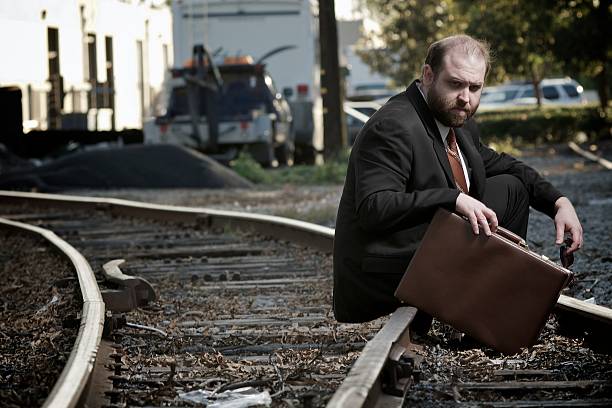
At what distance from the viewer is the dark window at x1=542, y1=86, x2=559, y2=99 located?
53.8 meters

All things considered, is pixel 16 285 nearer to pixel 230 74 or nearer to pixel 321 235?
pixel 321 235

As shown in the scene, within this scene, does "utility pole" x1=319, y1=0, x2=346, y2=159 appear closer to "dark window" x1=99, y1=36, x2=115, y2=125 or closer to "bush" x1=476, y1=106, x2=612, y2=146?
"dark window" x1=99, y1=36, x2=115, y2=125

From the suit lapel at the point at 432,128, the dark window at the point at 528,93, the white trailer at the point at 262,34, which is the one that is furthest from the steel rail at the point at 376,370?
the dark window at the point at 528,93

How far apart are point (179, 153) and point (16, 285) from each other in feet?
37.9

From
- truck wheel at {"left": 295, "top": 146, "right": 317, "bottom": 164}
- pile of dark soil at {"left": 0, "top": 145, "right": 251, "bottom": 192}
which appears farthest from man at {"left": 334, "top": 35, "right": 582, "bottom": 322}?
truck wheel at {"left": 295, "top": 146, "right": 317, "bottom": 164}

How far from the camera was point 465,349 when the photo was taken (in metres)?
5.20

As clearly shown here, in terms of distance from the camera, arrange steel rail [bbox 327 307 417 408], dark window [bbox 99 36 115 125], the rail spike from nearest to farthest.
Answer: steel rail [bbox 327 307 417 408]
the rail spike
dark window [bbox 99 36 115 125]

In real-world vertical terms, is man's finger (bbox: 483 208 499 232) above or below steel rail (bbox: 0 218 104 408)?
above

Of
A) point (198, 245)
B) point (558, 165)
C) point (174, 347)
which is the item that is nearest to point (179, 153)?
point (558, 165)

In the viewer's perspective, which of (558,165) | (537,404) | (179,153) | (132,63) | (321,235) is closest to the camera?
(537,404)

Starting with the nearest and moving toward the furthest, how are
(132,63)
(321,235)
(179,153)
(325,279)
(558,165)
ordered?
1. (325,279)
2. (321,235)
3. (179,153)
4. (558,165)
5. (132,63)

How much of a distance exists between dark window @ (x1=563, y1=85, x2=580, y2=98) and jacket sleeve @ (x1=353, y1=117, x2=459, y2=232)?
5005 centimetres

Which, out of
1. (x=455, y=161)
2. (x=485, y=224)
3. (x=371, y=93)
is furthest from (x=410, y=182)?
(x=371, y=93)

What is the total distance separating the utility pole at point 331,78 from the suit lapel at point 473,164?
18.2 meters
